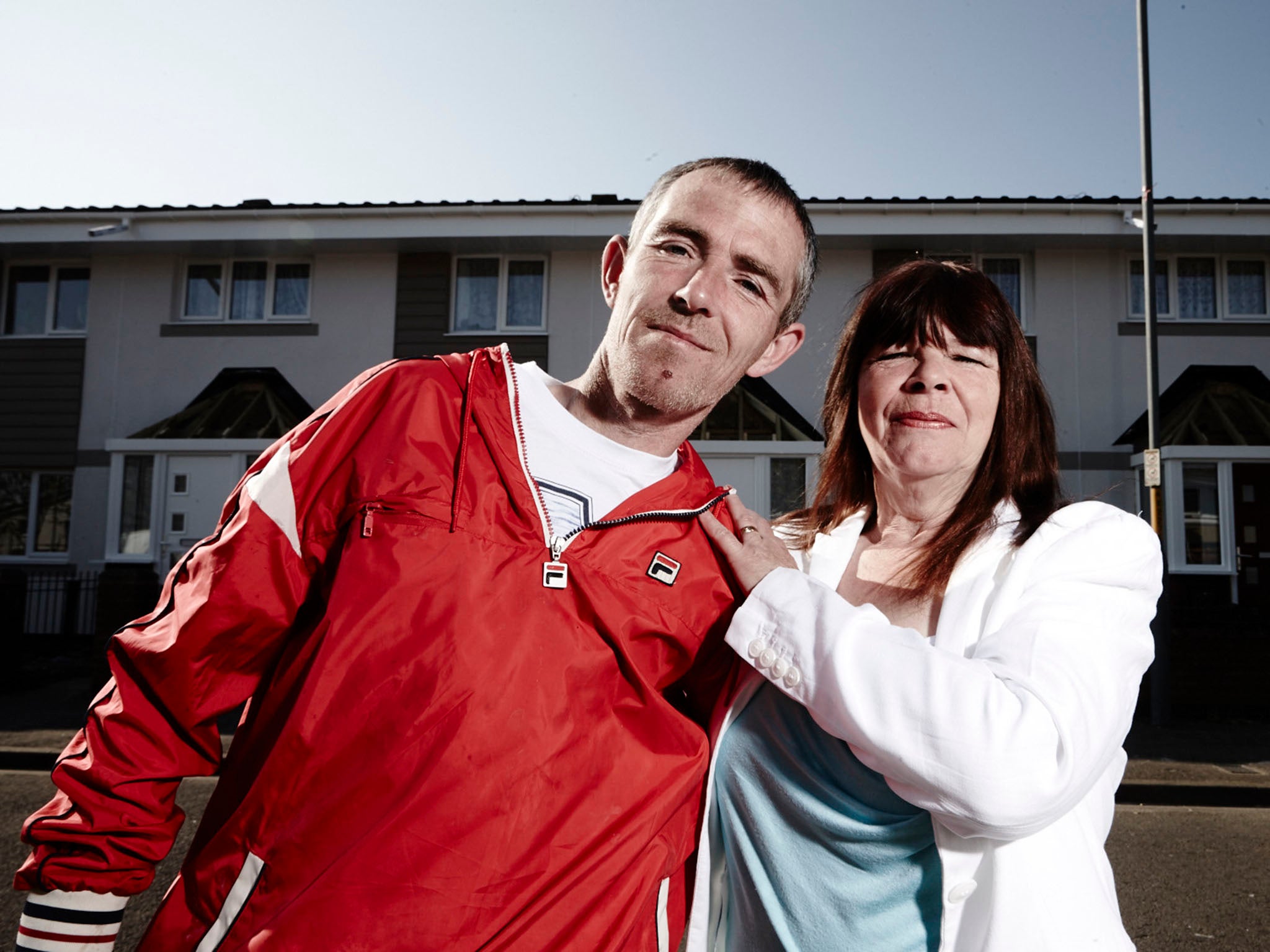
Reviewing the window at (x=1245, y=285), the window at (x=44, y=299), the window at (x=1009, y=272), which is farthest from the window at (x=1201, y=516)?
the window at (x=44, y=299)

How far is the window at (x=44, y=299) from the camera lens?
14633mm

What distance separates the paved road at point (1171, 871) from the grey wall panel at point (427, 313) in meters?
8.38

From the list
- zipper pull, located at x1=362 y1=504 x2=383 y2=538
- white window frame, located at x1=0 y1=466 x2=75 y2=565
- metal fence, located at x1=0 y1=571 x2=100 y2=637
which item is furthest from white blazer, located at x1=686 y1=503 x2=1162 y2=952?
white window frame, located at x1=0 y1=466 x2=75 y2=565

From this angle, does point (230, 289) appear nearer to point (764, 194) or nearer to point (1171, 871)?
point (764, 194)

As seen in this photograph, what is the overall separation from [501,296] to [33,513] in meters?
8.83

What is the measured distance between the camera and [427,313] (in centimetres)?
1371

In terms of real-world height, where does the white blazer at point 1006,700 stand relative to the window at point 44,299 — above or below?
below

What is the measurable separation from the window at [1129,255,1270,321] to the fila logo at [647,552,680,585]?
1431 cm

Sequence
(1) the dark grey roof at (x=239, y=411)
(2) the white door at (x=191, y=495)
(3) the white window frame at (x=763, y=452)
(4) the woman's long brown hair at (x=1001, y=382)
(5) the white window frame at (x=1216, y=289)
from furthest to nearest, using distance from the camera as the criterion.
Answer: (5) the white window frame at (x=1216, y=289)
(1) the dark grey roof at (x=239, y=411)
(2) the white door at (x=191, y=495)
(3) the white window frame at (x=763, y=452)
(4) the woman's long brown hair at (x=1001, y=382)

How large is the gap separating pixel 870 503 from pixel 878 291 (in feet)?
1.98

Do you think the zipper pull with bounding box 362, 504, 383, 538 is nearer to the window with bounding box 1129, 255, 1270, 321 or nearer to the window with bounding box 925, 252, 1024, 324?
the window with bounding box 925, 252, 1024, 324

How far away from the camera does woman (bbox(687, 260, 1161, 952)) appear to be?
146 centimetres

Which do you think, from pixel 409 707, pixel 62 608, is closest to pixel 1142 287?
pixel 409 707

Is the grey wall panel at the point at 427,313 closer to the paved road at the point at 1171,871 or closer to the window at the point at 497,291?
the window at the point at 497,291
